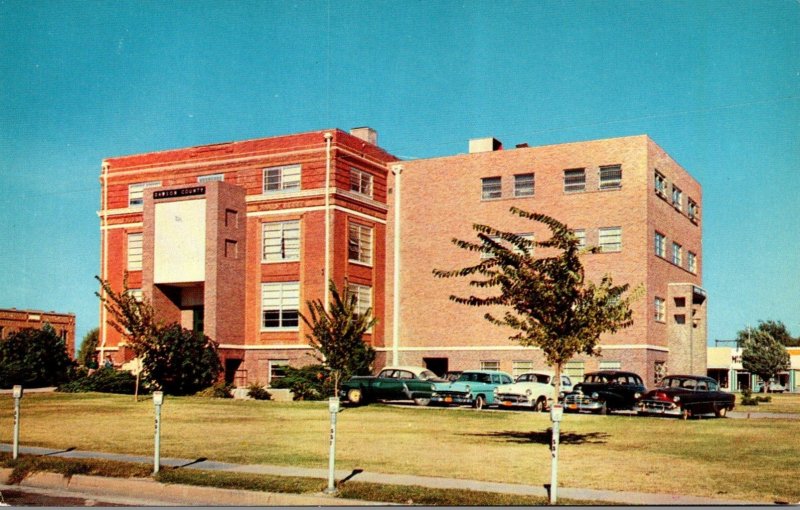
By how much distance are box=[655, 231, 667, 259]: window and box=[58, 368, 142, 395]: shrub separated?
25.2 m

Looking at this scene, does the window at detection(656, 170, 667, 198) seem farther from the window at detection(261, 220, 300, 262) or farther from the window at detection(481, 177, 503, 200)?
the window at detection(261, 220, 300, 262)

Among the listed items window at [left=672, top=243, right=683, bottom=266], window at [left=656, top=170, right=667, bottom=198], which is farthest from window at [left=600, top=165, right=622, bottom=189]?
window at [left=672, top=243, right=683, bottom=266]

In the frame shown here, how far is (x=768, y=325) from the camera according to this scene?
87438 millimetres

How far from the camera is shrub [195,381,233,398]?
37.8 metres

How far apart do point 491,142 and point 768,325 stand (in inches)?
2063

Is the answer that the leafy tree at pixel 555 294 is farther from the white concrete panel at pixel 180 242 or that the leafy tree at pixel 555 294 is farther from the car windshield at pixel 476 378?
the white concrete panel at pixel 180 242

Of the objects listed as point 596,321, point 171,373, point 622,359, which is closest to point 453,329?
point 622,359

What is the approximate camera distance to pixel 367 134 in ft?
160

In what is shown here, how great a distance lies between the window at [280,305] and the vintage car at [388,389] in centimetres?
918

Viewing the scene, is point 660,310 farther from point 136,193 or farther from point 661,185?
point 136,193

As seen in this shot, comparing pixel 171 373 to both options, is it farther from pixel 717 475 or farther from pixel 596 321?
pixel 717 475

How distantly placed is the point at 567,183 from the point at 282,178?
14038 millimetres

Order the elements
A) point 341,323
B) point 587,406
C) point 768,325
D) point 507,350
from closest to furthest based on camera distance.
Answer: point 587,406 < point 341,323 < point 507,350 < point 768,325

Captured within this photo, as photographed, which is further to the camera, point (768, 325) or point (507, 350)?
point (768, 325)
